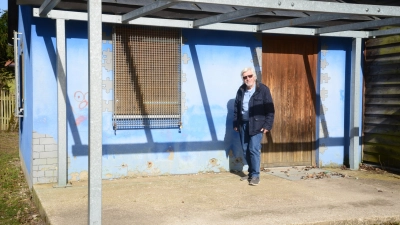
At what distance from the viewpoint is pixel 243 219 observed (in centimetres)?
562

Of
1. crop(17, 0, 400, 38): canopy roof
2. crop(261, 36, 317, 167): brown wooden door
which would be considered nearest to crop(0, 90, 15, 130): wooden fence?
crop(17, 0, 400, 38): canopy roof

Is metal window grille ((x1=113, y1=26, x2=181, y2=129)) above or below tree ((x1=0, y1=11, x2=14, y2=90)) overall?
below

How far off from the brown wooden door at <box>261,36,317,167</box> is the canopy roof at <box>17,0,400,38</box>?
0.54 m

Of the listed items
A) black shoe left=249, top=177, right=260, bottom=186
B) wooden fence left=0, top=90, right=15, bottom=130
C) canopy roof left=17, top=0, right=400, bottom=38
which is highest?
canopy roof left=17, top=0, right=400, bottom=38

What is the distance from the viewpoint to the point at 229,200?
6574mm

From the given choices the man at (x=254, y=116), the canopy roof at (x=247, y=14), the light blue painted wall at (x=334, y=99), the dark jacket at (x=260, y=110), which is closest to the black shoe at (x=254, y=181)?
the man at (x=254, y=116)

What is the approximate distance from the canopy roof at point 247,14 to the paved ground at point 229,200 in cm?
233

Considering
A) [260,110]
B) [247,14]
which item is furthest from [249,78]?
[247,14]

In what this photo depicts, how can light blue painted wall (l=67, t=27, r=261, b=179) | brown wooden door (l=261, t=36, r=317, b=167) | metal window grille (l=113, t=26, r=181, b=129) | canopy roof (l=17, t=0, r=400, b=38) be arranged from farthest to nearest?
brown wooden door (l=261, t=36, r=317, b=167)
metal window grille (l=113, t=26, r=181, b=129)
light blue painted wall (l=67, t=27, r=261, b=179)
canopy roof (l=17, t=0, r=400, b=38)

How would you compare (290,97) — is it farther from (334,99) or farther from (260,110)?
(260,110)

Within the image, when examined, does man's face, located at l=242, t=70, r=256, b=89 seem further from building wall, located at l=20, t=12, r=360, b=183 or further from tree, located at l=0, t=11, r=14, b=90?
tree, located at l=0, t=11, r=14, b=90

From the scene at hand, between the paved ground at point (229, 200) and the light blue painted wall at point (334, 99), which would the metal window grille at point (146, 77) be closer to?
the paved ground at point (229, 200)

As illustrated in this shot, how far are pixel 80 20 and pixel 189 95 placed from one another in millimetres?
2110

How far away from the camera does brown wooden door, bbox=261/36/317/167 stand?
9.02 m
